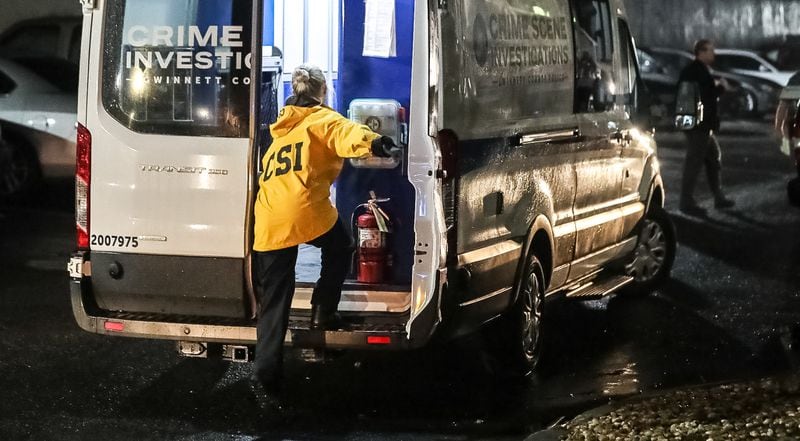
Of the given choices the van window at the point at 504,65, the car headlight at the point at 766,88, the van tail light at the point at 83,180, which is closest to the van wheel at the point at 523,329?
the van window at the point at 504,65

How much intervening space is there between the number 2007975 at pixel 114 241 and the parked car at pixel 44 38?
Answer: 8815 millimetres

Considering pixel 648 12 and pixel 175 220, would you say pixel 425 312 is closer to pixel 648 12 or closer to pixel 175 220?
pixel 175 220

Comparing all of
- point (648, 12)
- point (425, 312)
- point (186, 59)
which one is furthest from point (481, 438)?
point (648, 12)

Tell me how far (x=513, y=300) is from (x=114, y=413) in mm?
2172

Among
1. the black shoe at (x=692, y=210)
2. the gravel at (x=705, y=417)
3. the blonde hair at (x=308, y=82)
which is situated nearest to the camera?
the gravel at (x=705, y=417)

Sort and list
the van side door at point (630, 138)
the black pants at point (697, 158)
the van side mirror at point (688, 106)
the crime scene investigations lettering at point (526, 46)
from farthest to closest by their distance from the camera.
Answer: the black pants at point (697, 158) → the van side door at point (630, 138) → the van side mirror at point (688, 106) → the crime scene investigations lettering at point (526, 46)

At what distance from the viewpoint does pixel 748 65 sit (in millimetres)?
25562

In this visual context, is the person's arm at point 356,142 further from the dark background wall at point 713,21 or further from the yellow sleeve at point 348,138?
the dark background wall at point 713,21

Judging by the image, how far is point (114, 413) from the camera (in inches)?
271

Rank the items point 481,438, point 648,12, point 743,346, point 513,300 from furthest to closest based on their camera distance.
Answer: point 648,12, point 743,346, point 513,300, point 481,438

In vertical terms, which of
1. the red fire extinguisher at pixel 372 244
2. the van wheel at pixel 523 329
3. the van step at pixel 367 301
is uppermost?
the red fire extinguisher at pixel 372 244

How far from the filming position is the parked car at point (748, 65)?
25.2 m

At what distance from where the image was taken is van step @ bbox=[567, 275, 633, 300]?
8.95m

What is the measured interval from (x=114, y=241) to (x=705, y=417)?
3001 millimetres
